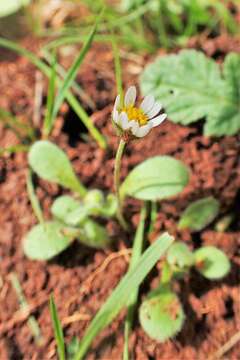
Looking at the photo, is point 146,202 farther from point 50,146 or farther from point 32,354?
point 32,354

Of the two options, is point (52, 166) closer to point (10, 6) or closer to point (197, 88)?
point (197, 88)

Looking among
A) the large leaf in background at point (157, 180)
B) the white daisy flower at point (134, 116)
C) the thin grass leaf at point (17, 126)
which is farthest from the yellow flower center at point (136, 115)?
the thin grass leaf at point (17, 126)

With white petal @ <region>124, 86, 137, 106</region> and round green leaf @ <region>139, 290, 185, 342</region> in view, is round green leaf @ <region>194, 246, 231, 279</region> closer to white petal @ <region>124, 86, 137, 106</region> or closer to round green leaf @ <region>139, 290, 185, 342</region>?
round green leaf @ <region>139, 290, 185, 342</region>

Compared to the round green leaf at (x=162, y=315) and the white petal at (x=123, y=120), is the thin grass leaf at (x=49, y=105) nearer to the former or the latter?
the white petal at (x=123, y=120)

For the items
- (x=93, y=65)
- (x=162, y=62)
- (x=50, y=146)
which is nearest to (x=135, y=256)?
(x=50, y=146)

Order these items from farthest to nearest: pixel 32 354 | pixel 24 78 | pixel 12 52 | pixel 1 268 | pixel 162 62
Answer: pixel 12 52 < pixel 24 78 < pixel 162 62 < pixel 1 268 < pixel 32 354

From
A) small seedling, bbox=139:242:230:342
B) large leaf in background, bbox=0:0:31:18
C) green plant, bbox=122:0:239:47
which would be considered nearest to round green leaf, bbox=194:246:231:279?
small seedling, bbox=139:242:230:342
